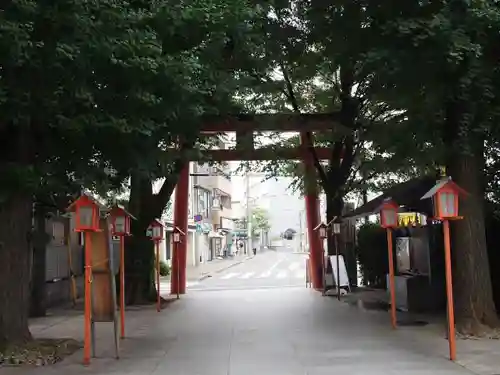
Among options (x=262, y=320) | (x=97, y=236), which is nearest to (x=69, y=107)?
(x=97, y=236)

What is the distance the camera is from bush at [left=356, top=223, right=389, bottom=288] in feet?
→ 73.7

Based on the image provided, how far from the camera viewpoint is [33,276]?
53.5ft

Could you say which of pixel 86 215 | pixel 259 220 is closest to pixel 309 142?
pixel 86 215

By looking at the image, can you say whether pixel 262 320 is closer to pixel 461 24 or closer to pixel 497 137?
pixel 497 137

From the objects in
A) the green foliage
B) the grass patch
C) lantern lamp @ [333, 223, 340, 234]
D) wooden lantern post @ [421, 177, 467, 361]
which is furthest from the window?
wooden lantern post @ [421, 177, 467, 361]

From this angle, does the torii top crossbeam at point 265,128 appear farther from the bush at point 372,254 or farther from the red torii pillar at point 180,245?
the bush at point 372,254

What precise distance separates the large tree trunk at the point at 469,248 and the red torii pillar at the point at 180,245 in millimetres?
13218

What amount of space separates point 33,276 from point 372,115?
37.3ft

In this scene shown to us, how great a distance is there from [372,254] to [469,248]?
11.8 metres

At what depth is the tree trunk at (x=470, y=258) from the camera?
38.0ft

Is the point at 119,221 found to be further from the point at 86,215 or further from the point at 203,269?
the point at 203,269

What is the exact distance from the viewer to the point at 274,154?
2156cm

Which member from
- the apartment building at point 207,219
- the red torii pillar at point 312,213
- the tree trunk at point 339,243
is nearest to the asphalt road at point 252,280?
the red torii pillar at point 312,213

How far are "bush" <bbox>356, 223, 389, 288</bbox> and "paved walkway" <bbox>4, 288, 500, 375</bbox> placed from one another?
5413 millimetres
